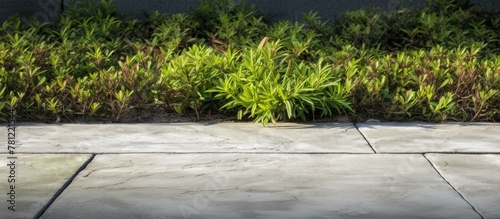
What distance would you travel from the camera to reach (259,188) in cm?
495

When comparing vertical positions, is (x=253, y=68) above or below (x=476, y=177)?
above

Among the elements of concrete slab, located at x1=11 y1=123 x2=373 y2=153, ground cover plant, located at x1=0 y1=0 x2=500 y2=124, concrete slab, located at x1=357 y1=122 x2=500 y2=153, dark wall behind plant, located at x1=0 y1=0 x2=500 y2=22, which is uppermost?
dark wall behind plant, located at x1=0 y1=0 x2=500 y2=22

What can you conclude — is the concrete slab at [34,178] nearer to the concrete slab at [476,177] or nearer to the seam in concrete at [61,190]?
the seam in concrete at [61,190]

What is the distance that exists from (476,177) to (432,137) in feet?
4.22

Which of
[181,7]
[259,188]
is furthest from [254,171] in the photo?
[181,7]

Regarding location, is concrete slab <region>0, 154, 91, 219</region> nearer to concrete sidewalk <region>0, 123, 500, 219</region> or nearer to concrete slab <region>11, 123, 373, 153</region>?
concrete sidewalk <region>0, 123, 500, 219</region>

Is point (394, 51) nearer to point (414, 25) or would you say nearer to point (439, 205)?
point (414, 25)

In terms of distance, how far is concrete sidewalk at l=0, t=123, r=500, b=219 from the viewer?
14.9 feet

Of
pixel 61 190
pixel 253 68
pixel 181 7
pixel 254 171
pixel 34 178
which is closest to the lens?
pixel 61 190

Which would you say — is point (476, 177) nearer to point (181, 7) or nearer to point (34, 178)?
point (34, 178)

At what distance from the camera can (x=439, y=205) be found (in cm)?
459

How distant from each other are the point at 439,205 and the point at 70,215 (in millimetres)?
2032

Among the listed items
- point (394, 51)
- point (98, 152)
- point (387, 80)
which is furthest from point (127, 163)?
point (394, 51)

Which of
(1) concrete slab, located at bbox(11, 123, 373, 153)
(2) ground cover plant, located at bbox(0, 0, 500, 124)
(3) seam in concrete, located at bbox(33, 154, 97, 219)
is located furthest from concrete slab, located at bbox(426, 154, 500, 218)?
(3) seam in concrete, located at bbox(33, 154, 97, 219)
